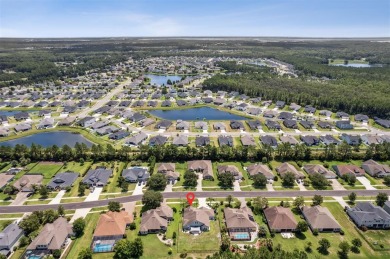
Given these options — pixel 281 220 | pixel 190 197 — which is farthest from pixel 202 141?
pixel 281 220

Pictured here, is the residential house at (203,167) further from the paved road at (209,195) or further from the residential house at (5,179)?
the residential house at (5,179)

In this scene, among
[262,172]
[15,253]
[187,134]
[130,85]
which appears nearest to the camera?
[15,253]

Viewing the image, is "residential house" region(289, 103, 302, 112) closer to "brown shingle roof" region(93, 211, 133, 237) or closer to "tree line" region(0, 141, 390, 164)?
"tree line" region(0, 141, 390, 164)

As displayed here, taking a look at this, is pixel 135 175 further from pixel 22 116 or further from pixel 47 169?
pixel 22 116

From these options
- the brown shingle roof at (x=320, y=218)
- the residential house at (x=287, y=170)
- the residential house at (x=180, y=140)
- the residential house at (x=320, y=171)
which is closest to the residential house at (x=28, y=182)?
the residential house at (x=180, y=140)

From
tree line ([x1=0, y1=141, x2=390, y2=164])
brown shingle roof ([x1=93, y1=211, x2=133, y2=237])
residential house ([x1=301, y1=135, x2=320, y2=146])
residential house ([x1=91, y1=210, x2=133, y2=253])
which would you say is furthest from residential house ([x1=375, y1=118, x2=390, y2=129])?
residential house ([x1=91, y1=210, x2=133, y2=253])

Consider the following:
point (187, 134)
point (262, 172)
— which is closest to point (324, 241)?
point (262, 172)

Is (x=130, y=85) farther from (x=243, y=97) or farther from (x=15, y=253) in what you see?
(x=15, y=253)
